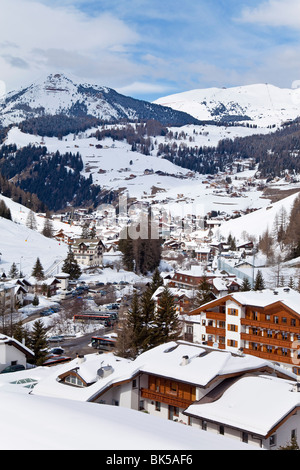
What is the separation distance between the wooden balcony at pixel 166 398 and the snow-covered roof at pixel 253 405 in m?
0.91

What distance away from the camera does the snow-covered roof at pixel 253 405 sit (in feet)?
23.5

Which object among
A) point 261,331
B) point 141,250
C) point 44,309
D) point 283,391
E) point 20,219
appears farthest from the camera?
point 20,219

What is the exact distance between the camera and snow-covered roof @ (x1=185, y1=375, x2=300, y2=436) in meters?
7.17

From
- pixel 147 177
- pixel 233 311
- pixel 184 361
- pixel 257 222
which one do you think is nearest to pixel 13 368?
pixel 184 361

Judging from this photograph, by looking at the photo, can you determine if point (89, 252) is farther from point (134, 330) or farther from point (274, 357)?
point (274, 357)

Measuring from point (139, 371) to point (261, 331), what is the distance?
6.93m

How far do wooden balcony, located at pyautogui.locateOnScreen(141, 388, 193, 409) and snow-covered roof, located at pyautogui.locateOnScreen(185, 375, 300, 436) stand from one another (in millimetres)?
909

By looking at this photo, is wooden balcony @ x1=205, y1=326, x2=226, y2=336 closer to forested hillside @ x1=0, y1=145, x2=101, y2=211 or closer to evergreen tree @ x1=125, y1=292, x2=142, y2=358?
evergreen tree @ x1=125, y1=292, x2=142, y2=358

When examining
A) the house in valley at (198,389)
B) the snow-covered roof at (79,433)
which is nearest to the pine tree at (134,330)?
the house in valley at (198,389)

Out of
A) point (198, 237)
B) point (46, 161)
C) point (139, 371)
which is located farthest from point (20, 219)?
point (46, 161)

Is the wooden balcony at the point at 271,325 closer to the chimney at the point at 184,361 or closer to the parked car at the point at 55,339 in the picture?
the chimney at the point at 184,361

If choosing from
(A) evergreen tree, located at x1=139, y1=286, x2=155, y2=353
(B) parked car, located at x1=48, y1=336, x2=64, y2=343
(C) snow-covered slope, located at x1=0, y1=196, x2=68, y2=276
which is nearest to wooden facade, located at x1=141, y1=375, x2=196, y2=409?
(A) evergreen tree, located at x1=139, y1=286, x2=155, y2=353
